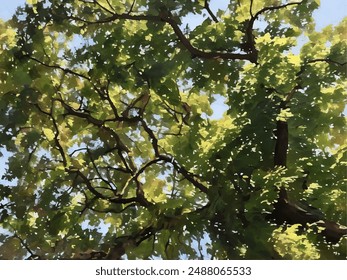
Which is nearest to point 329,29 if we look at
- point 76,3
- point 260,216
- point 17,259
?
point 260,216

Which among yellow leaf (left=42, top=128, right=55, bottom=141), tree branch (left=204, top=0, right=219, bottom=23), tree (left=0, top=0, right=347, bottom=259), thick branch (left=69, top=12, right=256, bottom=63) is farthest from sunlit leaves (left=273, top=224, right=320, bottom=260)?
yellow leaf (left=42, top=128, right=55, bottom=141)

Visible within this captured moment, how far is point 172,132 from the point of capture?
26.6 ft

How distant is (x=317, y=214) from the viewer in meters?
6.71

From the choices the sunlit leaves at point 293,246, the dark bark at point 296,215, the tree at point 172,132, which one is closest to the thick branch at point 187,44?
the tree at point 172,132

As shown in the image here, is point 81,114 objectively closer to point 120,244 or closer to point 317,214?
point 120,244

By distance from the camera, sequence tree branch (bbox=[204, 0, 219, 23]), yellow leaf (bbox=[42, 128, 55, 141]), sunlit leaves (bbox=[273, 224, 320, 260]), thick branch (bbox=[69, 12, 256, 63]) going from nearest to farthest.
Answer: sunlit leaves (bbox=[273, 224, 320, 260]), thick branch (bbox=[69, 12, 256, 63]), tree branch (bbox=[204, 0, 219, 23]), yellow leaf (bbox=[42, 128, 55, 141])

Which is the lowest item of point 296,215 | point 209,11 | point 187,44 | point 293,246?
point 293,246

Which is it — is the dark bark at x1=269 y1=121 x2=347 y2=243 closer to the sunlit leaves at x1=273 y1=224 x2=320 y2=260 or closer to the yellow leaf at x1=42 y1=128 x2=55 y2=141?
the sunlit leaves at x1=273 y1=224 x2=320 y2=260

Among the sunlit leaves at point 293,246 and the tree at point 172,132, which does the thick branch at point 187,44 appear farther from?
the sunlit leaves at point 293,246

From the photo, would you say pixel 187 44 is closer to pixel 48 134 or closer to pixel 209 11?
pixel 209 11

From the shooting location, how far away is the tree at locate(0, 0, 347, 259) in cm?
671

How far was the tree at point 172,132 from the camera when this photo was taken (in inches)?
264

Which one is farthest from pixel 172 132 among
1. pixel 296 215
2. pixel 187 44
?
pixel 296 215

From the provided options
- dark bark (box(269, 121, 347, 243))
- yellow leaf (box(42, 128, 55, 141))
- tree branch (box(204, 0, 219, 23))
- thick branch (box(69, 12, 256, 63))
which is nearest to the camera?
dark bark (box(269, 121, 347, 243))
